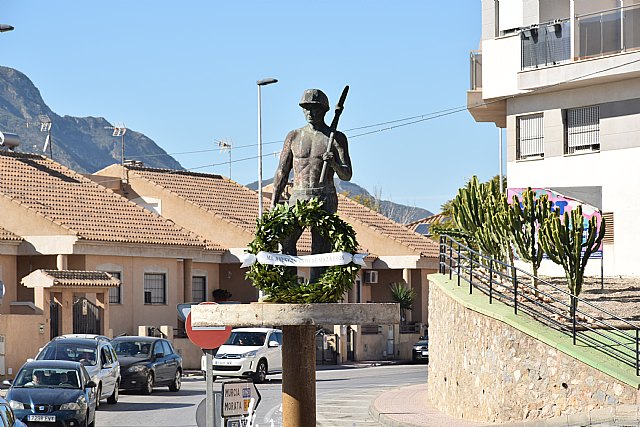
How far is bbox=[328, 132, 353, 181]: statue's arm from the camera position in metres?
14.0

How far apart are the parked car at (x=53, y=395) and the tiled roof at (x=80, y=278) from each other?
14.2 m

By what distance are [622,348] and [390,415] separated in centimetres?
544

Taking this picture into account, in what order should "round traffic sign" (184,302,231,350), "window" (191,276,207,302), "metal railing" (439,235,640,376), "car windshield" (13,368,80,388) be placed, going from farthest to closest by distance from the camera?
"window" (191,276,207,302)
"car windshield" (13,368,80,388)
"metal railing" (439,235,640,376)
"round traffic sign" (184,302,231,350)

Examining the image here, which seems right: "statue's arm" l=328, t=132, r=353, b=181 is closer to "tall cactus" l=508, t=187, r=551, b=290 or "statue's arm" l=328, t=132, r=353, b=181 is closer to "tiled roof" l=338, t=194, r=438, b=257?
"tall cactus" l=508, t=187, r=551, b=290

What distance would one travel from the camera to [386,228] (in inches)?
2447

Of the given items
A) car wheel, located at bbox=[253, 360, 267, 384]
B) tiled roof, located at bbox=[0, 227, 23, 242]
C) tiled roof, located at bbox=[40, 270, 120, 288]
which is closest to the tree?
car wheel, located at bbox=[253, 360, 267, 384]

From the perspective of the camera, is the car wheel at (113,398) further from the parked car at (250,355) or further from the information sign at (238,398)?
the information sign at (238,398)

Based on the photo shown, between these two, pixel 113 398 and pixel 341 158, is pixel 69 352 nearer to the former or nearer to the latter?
pixel 113 398

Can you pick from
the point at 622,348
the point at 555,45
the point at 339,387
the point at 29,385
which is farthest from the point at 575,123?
the point at 29,385

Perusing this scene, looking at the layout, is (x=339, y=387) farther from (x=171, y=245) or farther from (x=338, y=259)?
(x=338, y=259)

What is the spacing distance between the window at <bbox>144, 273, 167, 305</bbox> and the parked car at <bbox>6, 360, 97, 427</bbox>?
21.6 meters

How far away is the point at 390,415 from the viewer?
2500 cm

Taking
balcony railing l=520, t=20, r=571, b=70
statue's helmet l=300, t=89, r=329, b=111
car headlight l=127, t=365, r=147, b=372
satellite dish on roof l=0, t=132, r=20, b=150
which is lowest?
car headlight l=127, t=365, r=147, b=372

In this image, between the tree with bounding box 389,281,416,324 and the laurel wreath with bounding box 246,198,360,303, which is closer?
the laurel wreath with bounding box 246,198,360,303
